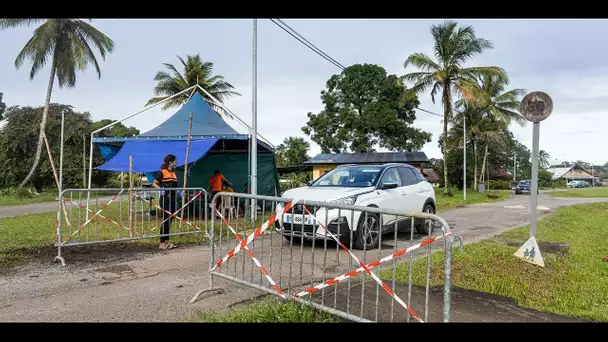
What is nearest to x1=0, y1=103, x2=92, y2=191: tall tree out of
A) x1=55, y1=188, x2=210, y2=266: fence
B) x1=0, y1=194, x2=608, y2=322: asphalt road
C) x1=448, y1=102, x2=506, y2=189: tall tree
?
x1=55, y1=188, x2=210, y2=266: fence

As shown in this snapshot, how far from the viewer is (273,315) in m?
3.79

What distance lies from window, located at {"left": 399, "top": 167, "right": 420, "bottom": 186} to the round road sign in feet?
9.47

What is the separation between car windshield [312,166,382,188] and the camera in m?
8.27

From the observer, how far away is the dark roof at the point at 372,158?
30594 mm

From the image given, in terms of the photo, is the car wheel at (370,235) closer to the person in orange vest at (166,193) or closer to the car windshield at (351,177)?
the car windshield at (351,177)

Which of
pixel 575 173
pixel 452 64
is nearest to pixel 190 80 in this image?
pixel 452 64

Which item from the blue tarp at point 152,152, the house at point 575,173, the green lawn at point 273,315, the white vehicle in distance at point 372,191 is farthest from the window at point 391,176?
the house at point 575,173

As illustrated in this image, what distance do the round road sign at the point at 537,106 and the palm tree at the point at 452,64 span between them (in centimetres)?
1976

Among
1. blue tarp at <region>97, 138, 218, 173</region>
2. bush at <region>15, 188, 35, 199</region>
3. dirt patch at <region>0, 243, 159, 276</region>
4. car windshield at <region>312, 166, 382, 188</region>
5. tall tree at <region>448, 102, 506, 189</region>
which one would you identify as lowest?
bush at <region>15, 188, 35, 199</region>

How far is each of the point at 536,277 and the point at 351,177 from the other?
382 cm

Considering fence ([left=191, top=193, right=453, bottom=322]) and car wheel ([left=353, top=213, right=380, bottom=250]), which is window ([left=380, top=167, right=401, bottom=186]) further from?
fence ([left=191, top=193, right=453, bottom=322])

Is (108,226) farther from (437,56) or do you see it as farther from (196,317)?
(437,56)
